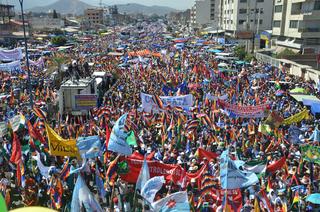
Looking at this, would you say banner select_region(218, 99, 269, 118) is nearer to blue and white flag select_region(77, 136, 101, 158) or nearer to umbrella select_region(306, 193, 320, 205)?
blue and white flag select_region(77, 136, 101, 158)

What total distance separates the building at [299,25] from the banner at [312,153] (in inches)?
1397

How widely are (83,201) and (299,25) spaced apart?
144 ft

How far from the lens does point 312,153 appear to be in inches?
443

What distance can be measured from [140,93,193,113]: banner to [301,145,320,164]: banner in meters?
6.49

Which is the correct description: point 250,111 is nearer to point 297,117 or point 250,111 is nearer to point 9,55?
point 297,117

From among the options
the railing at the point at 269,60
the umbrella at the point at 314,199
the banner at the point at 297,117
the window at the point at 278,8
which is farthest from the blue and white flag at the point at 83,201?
the window at the point at 278,8

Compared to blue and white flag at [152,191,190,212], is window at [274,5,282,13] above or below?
above

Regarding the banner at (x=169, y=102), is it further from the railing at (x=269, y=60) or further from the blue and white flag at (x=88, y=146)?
the railing at (x=269, y=60)

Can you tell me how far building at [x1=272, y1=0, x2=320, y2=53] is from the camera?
144 ft

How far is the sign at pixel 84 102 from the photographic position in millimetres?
18172

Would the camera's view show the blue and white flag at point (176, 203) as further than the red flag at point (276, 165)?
No

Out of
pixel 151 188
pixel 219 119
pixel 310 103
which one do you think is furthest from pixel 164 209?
pixel 310 103

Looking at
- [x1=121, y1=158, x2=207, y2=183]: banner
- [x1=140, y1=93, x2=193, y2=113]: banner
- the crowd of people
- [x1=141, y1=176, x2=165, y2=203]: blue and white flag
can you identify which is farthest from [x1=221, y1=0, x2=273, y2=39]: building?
[x1=141, y1=176, x2=165, y2=203]: blue and white flag

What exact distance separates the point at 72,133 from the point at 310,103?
12.0 meters
